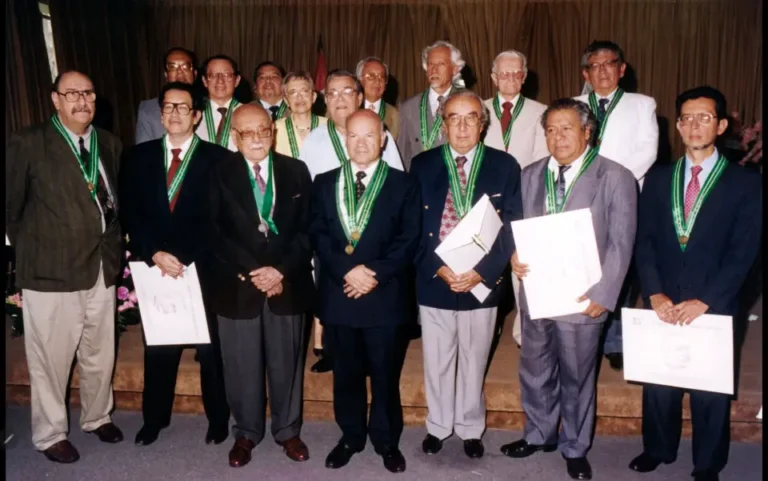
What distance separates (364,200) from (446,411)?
109 centimetres

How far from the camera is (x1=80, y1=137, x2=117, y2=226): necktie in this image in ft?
9.71

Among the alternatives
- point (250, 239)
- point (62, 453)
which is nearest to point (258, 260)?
point (250, 239)

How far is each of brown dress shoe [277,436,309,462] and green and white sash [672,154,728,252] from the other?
192 cm

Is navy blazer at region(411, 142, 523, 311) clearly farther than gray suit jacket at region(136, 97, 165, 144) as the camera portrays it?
No

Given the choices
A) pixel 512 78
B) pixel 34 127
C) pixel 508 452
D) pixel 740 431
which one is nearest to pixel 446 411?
pixel 508 452

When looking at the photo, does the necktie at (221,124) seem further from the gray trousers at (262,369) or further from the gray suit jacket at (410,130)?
the gray trousers at (262,369)

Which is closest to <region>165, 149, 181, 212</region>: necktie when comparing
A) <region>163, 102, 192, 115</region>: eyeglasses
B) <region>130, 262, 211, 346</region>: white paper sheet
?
<region>163, 102, 192, 115</region>: eyeglasses

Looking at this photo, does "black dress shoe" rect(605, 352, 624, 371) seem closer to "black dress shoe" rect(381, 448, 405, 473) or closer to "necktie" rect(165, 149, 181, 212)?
"black dress shoe" rect(381, 448, 405, 473)

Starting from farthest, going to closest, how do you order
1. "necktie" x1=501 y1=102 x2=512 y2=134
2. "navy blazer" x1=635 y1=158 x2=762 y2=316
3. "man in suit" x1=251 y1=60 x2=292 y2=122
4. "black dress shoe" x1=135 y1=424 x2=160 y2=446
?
"man in suit" x1=251 y1=60 x2=292 y2=122, "necktie" x1=501 y1=102 x2=512 y2=134, "black dress shoe" x1=135 y1=424 x2=160 y2=446, "navy blazer" x1=635 y1=158 x2=762 y2=316

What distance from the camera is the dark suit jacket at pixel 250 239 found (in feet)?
9.18

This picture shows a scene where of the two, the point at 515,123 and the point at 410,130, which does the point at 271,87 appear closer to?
the point at 410,130

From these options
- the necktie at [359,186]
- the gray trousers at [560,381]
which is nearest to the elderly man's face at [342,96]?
the necktie at [359,186]

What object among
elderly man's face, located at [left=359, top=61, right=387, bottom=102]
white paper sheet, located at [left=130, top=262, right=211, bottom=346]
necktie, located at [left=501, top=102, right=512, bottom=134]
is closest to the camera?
white paper sheet, located at [left=130, top=262, right=211, bottom=346]

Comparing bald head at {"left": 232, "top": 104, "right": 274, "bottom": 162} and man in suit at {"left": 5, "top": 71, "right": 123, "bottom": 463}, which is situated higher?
bald head at {"left": 232, "top": 104, "right": 274, "bottom": 162}
